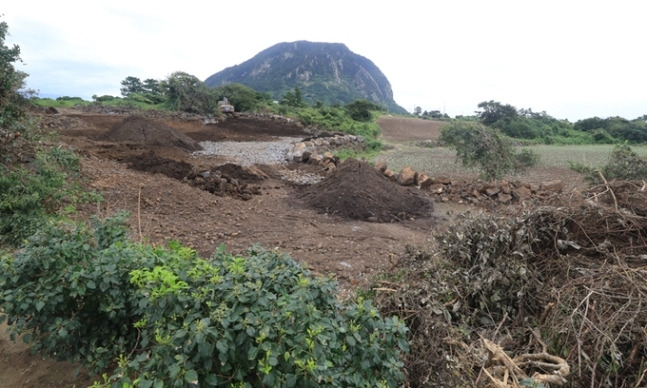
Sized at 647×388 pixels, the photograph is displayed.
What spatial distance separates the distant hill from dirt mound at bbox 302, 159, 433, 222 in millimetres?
58007

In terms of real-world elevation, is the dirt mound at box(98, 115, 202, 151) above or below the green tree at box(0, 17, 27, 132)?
below

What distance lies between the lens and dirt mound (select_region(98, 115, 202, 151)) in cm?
1277

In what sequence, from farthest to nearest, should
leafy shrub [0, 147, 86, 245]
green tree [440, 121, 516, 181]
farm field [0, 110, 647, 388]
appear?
1. green tree [440, 121, 516, 181]
2. leafy shrub [0, 147, 86, 245]
3. farm field [0, 110, 647, 388]

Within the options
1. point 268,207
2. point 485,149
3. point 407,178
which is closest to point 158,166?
point 268,207

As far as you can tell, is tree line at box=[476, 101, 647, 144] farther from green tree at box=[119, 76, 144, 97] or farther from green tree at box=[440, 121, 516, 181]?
green tree at box=[119, 76, 144, 97]

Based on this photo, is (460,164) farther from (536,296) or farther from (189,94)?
(189,94)

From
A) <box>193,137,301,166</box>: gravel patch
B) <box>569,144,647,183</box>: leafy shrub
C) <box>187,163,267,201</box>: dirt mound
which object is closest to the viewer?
<box>569,144,647,183</box>: leafy shrub

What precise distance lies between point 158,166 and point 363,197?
16.1 ft

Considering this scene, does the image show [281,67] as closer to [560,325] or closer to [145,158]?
[145,158]

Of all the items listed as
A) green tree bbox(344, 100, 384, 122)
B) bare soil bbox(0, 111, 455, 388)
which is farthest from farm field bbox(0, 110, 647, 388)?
green tree bbox(344, 100, 384, 122)

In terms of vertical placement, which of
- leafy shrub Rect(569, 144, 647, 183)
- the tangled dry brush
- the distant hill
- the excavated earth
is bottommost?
the excavated earth

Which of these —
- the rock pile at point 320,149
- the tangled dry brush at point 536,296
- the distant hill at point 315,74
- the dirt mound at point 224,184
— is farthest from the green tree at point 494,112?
the distant hill at point 315,74

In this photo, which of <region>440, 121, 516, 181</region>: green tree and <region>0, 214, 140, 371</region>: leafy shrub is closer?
<region>0, 214, 140, 371</region>: leafy shrub

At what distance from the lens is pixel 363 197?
7.32m
